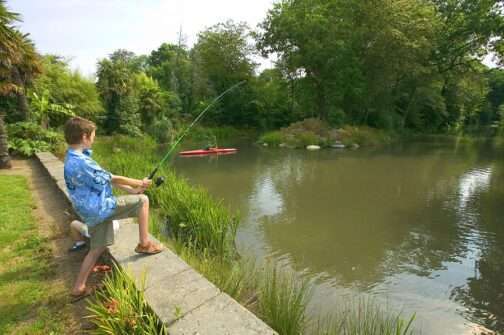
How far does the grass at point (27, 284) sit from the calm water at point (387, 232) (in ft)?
8.05

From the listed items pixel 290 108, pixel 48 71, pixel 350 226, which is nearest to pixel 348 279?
pixel 350 226

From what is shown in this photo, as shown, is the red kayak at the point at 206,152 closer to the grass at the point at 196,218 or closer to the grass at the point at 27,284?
the grass at the point at 196,218

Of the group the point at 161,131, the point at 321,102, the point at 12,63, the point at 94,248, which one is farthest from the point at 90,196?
the point at 321,102

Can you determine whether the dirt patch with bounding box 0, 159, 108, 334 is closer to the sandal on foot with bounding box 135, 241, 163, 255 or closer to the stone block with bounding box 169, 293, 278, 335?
the sandal on foot with bounding box 135, 241, 163, 255

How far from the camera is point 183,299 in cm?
216

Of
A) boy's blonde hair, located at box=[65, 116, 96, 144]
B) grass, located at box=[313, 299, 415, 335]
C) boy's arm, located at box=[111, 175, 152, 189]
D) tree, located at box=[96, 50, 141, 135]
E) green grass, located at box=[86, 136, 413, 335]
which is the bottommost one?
grass, located at box=[313, 299, 415, 335]

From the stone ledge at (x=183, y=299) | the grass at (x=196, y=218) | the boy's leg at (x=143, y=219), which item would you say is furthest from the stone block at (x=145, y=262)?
the grass at (x=196, y=218)

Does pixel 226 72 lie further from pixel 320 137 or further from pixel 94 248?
pixel 94 248

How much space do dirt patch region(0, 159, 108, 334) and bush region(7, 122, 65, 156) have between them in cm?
299

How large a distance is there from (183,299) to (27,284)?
4.92 feet

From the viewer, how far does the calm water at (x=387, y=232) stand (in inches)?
142

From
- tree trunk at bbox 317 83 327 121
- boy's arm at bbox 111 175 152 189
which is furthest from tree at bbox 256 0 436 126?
boy's arm at bbox 111 175 152 189

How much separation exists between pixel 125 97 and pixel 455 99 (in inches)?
1222

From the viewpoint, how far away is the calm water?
3.62m
